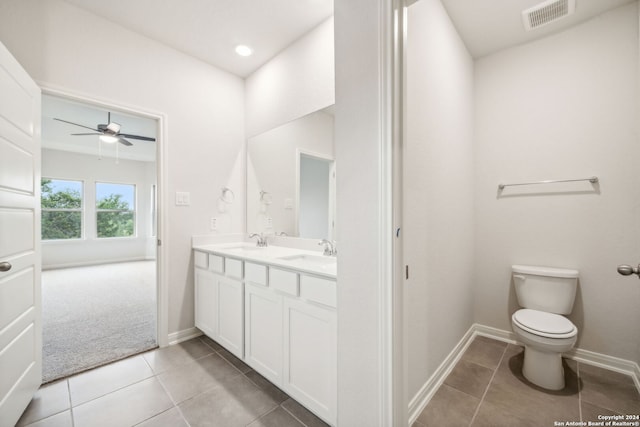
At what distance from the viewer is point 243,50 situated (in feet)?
8.02

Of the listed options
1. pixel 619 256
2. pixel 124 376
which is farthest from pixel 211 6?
pixel 619 256

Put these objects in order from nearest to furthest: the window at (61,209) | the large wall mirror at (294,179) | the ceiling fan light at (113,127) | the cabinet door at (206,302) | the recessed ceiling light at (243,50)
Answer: the large wall mirror at (294,179) < the cabinet door at (206,302) < the recessed ceiling light at (243,50) < the ceiling fan light at (113,127) < the window at (61,209)

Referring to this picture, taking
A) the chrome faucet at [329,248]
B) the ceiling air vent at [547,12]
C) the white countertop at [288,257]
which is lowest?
the white countertop at [288,257]

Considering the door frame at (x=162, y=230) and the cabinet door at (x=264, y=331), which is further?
the door frame at (x=162, y=230)

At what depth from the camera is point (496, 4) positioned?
5.97 ft

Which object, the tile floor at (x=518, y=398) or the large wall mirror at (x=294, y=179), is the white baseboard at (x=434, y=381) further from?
the large wall mirror at (x=294, y=179)

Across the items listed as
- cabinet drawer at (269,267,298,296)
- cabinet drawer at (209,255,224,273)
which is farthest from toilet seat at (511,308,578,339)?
cabinet drawer at (209,255,224,273)

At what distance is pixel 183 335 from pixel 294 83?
2.54 metres

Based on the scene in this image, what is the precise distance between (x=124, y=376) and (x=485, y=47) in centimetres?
390

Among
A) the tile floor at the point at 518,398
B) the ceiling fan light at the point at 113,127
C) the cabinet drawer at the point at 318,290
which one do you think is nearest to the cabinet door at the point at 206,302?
the cabinet drawer at the point at 318,290

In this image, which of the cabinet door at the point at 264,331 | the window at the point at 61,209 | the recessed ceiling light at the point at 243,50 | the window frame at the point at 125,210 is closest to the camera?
the cabinet door at the point at 264,331

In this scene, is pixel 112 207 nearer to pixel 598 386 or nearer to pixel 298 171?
pixel 298 171

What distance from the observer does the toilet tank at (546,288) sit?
6.33 ft

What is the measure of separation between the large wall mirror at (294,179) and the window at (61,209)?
18.2 ft
